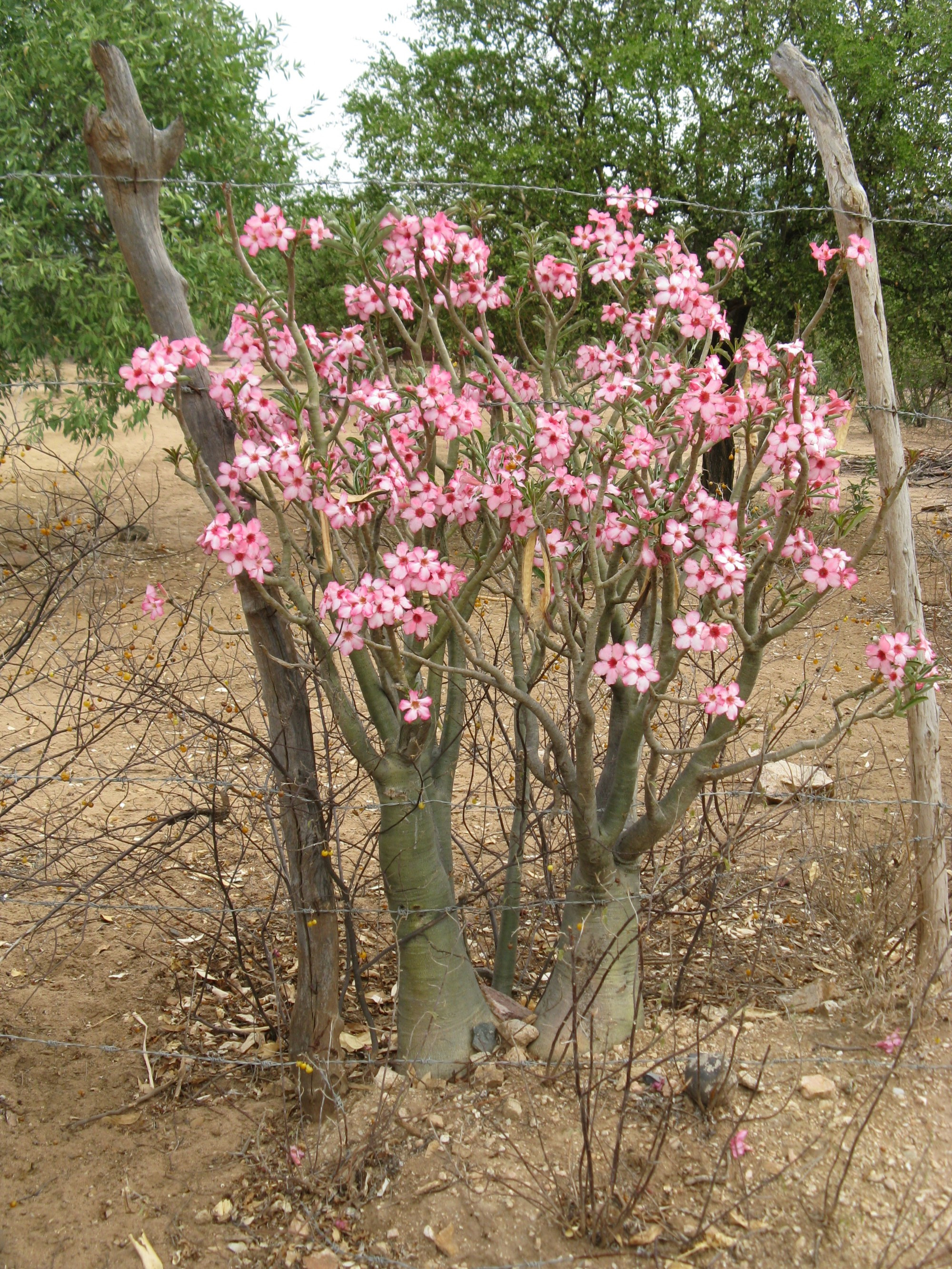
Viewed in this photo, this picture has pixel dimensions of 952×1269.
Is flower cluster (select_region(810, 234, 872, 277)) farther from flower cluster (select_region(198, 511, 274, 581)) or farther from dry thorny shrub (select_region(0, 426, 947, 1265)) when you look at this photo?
flower cluster (select_region(198, 511, 274, 581))

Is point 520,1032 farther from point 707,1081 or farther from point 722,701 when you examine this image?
point 722,701

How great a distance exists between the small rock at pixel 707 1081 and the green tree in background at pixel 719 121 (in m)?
7.82

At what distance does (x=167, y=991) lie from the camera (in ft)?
11.6

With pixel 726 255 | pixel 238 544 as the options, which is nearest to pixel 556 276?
pixel 726 255

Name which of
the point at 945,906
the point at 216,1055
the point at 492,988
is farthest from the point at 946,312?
the point at 216,1055

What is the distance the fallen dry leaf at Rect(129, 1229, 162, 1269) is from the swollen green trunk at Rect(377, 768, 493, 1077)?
759 millimetres

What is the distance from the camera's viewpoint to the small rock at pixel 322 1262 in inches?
92.8

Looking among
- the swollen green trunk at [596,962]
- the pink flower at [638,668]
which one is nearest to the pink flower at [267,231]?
the pink flower at [638,668]

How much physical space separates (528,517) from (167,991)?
2260 mm

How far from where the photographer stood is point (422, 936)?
285 centimetres

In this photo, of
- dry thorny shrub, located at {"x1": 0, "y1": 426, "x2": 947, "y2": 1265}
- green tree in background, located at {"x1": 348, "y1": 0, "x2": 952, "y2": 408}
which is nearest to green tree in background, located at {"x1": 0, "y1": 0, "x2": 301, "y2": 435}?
green tree in background, located at {"x1": 348, "y1": 0, "x2": 952, "y2": 408}

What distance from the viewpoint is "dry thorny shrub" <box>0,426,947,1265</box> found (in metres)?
2.53

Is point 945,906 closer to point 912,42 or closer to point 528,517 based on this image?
point 528,517

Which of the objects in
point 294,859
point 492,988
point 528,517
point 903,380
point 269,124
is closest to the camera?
point 528,517
